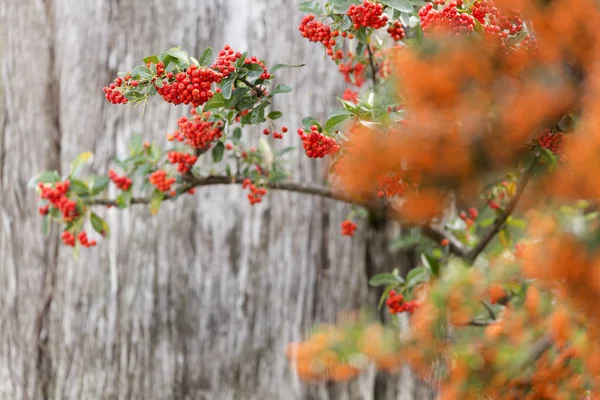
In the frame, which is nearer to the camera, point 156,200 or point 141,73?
point 141,73

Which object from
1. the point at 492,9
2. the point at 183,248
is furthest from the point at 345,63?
the point at 492,9

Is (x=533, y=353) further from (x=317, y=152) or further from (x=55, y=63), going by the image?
(x=55, y=63)

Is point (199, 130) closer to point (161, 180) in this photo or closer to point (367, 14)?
point (161, 180)

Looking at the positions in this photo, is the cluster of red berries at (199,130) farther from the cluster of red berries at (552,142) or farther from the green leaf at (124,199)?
the cluster of red berries at (552,142)

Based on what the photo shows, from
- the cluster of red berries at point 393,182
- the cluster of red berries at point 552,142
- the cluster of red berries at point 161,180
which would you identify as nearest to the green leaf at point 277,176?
the cluster of red berries at point 161,180

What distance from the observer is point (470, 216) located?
2.49 m

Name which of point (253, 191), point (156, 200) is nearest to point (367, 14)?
point (253, 191)

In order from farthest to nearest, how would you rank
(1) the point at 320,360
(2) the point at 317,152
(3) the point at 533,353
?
(1) the point at 320,360, (2) the point at 317,152, (3) the point at 533,353

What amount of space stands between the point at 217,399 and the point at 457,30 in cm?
149

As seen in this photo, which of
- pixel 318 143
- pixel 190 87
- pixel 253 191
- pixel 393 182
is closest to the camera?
pixel 393 182

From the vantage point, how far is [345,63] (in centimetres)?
238

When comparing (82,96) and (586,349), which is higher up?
(82,96)

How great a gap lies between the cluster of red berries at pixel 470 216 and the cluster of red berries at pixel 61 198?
4.25ft

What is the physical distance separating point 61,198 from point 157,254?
18.5 inches
